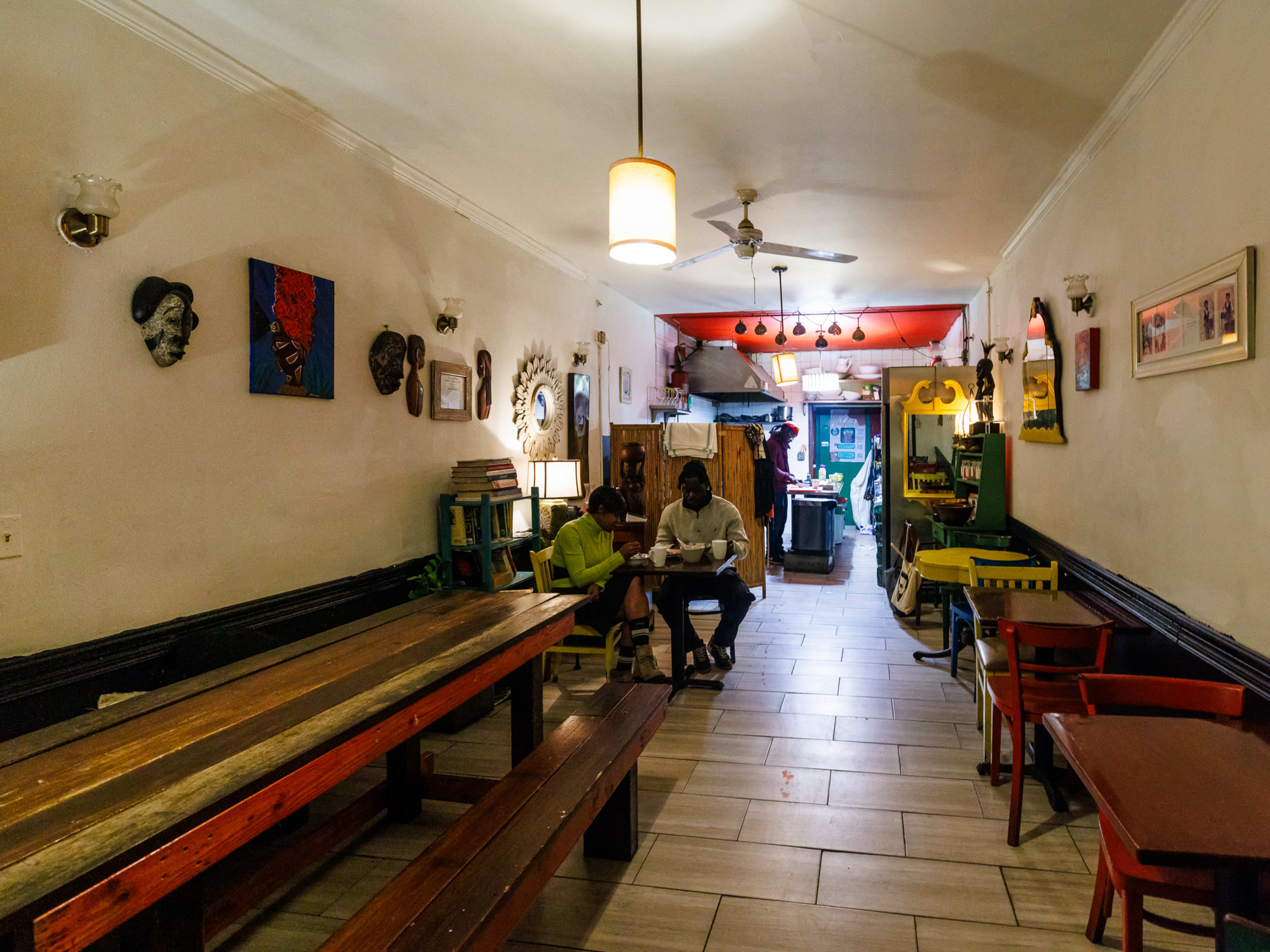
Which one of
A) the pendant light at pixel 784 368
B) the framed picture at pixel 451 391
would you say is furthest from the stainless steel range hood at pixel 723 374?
the framed picture at pixel 451 391

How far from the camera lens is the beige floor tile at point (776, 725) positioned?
3.73 m

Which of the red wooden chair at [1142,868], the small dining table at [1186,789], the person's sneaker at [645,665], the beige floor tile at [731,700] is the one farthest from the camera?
the person's sneaker at [645,665]

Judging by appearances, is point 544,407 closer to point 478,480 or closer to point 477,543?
point 478,480

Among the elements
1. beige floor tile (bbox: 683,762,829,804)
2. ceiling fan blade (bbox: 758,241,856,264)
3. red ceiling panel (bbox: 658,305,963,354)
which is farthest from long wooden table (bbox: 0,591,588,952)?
red ceiling panel (bbox: 658,305,963,354)

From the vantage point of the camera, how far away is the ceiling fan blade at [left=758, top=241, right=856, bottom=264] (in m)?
4.68

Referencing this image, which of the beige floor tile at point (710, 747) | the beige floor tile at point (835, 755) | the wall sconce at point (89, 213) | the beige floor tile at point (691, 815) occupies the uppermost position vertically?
the wall sconce at point (89, 213)

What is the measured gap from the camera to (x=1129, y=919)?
175 cm

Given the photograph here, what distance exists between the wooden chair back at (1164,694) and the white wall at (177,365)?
3.07 meters

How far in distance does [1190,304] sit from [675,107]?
7.25 ft

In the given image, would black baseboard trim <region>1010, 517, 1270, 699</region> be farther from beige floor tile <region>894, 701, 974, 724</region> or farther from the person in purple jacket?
the person in purple jacket

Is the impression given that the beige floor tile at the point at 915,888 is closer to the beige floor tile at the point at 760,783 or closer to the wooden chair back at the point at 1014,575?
the beige floor tile at the point at 760,783

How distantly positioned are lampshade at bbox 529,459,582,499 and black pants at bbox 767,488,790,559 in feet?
12.3

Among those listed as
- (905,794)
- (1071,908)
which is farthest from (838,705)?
(1071,908)

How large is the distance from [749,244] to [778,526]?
4815mm
